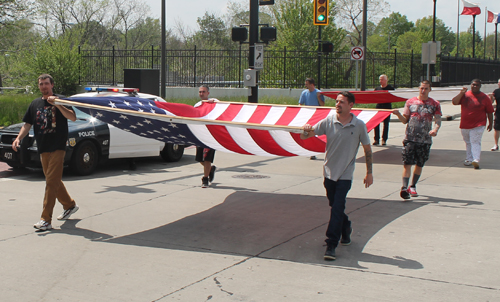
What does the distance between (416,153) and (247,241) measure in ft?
11.5

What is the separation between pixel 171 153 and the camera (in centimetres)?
1302

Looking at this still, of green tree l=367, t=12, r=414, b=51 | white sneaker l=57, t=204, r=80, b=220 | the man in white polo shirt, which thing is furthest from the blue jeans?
green tree l=367, t=12, r=414, b=51

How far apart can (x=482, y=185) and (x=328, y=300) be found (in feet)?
20.8

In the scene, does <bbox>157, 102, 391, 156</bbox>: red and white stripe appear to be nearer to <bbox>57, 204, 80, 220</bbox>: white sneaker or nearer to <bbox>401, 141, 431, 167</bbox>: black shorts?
<bbox>401, 141, 431, 167</bbox>: black shorts

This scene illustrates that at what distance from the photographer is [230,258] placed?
→ 6094 mm

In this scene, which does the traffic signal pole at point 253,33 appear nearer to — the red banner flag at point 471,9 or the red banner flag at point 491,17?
the red banner flag at point 471,9

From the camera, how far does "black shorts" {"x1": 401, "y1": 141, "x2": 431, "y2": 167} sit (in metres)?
8.75

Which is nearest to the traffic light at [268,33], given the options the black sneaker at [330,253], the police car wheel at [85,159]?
the police car wheel at [85,159]

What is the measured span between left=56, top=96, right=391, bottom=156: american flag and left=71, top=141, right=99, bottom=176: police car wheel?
2.82 m

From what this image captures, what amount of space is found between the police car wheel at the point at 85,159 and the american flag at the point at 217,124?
282 cm

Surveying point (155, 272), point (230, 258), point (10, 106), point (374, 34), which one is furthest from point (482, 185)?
point (374, 34)

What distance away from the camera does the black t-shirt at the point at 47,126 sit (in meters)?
7.20

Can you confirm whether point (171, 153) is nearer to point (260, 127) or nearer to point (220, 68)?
point (260, 127)

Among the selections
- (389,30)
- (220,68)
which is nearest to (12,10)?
(220,68)
